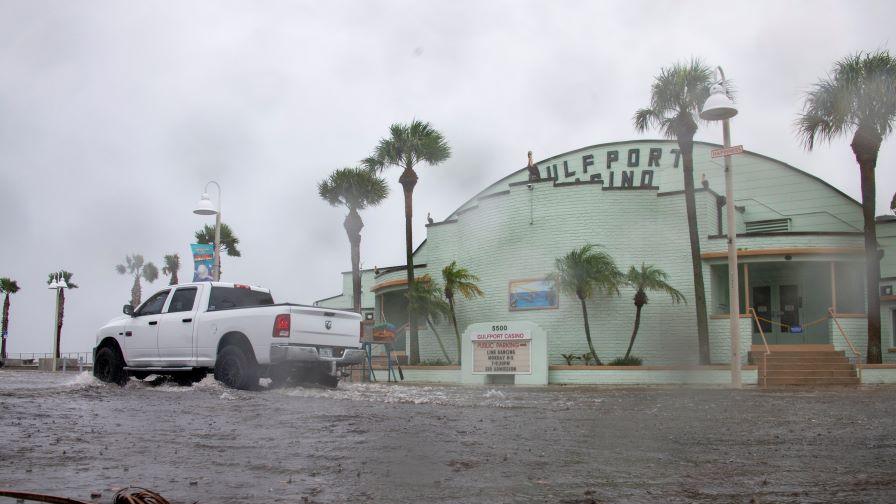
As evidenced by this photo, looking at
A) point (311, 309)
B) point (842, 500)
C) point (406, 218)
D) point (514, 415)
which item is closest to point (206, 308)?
point (311, 309)

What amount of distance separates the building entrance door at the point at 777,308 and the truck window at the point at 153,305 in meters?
17.5

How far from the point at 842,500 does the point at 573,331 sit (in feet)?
64.0

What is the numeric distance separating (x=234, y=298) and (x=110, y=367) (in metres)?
2.59

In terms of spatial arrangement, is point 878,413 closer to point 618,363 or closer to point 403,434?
point 403,434

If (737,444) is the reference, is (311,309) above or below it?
above

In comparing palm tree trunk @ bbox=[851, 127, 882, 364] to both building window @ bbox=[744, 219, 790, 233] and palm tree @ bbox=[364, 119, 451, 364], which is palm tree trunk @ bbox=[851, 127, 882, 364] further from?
palm tree @ bbox=[364, 119, 451, 364]

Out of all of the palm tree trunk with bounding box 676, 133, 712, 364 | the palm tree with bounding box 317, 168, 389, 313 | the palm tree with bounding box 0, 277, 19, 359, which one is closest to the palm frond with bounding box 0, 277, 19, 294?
the palm tree with bounding box 0, 277, 19, 359

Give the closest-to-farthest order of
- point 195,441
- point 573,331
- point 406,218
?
point 195,441 → point 573,331 → point 406,218

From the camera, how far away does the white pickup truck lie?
11656mm

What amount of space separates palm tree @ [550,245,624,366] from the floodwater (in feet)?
35.0

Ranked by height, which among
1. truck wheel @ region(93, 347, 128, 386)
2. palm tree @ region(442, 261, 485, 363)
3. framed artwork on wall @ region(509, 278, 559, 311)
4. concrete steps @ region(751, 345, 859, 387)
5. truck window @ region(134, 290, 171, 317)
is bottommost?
concrete steps @ region(751, 345, 859, 387)

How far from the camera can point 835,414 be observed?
929cm

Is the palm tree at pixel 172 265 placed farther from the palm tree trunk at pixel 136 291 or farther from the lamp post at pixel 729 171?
the lamp post at pixel 729 171

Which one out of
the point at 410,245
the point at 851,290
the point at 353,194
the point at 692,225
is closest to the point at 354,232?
the point at 353,194
